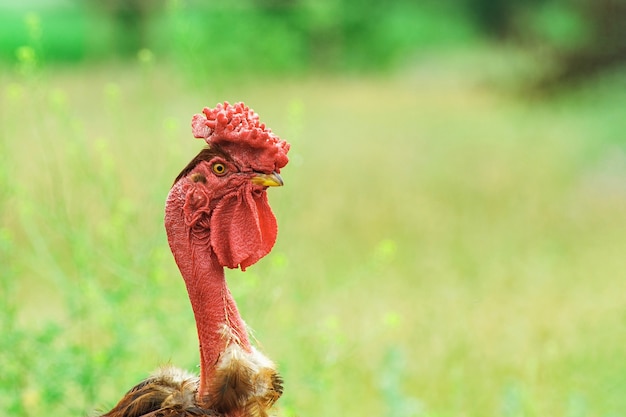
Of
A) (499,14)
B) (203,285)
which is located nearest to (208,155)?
(203,285)

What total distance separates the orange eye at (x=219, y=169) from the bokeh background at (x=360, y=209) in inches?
30.0

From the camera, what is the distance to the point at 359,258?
817 cm

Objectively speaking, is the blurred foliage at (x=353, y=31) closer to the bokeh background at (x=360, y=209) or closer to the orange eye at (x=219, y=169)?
the bokeh background at (x=360, y=209)

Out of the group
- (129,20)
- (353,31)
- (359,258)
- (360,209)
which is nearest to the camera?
(359,258)

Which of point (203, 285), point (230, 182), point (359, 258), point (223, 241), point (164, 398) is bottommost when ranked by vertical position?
point (164, 398)

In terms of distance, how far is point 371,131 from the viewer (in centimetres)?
1342

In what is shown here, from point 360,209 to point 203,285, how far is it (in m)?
7.05

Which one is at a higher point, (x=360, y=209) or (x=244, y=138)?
(x=360, y=209)

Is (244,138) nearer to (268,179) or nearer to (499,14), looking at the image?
(268,179)

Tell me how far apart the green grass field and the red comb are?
3.52 ft

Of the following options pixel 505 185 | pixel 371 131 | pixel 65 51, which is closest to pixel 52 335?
pixel 505 185

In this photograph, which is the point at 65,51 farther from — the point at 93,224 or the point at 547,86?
the point at 93,224

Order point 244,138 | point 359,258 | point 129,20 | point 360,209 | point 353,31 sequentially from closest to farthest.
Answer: point 244,138 → point 359,258 → point 360,209 → point 353,31 → point 129,20

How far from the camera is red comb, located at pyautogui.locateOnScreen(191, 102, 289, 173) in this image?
248cm
